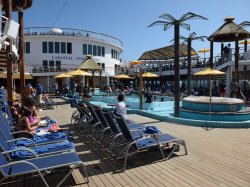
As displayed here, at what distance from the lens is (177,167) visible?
4.94m

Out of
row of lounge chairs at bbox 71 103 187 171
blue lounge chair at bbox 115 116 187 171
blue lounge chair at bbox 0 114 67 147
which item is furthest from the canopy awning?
blue lounge chair at bbox 0 114 67 147

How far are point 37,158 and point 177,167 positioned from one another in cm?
254

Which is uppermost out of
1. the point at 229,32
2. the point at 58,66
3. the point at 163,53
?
the point at 163,53

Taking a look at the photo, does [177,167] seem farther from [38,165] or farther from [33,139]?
[33,139]

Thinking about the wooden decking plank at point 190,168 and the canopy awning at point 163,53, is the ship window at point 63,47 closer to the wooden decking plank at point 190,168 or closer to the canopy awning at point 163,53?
the canopy awning at point 163,53

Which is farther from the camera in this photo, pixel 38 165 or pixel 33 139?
pixel 33 139

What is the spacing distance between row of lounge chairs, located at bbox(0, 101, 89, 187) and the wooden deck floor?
0.39 metres

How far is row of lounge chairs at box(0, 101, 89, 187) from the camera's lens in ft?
11.7

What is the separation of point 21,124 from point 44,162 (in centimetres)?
200

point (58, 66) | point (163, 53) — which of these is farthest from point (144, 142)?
point (58, 66)

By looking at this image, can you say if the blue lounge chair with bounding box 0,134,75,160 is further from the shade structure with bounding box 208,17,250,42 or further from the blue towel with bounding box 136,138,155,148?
the shade structure with bounding box 208,17,250,42

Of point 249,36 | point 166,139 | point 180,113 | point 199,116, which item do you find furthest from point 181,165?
point 249,36

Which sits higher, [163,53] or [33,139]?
[163,53]

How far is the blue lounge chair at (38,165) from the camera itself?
351 centimetres
